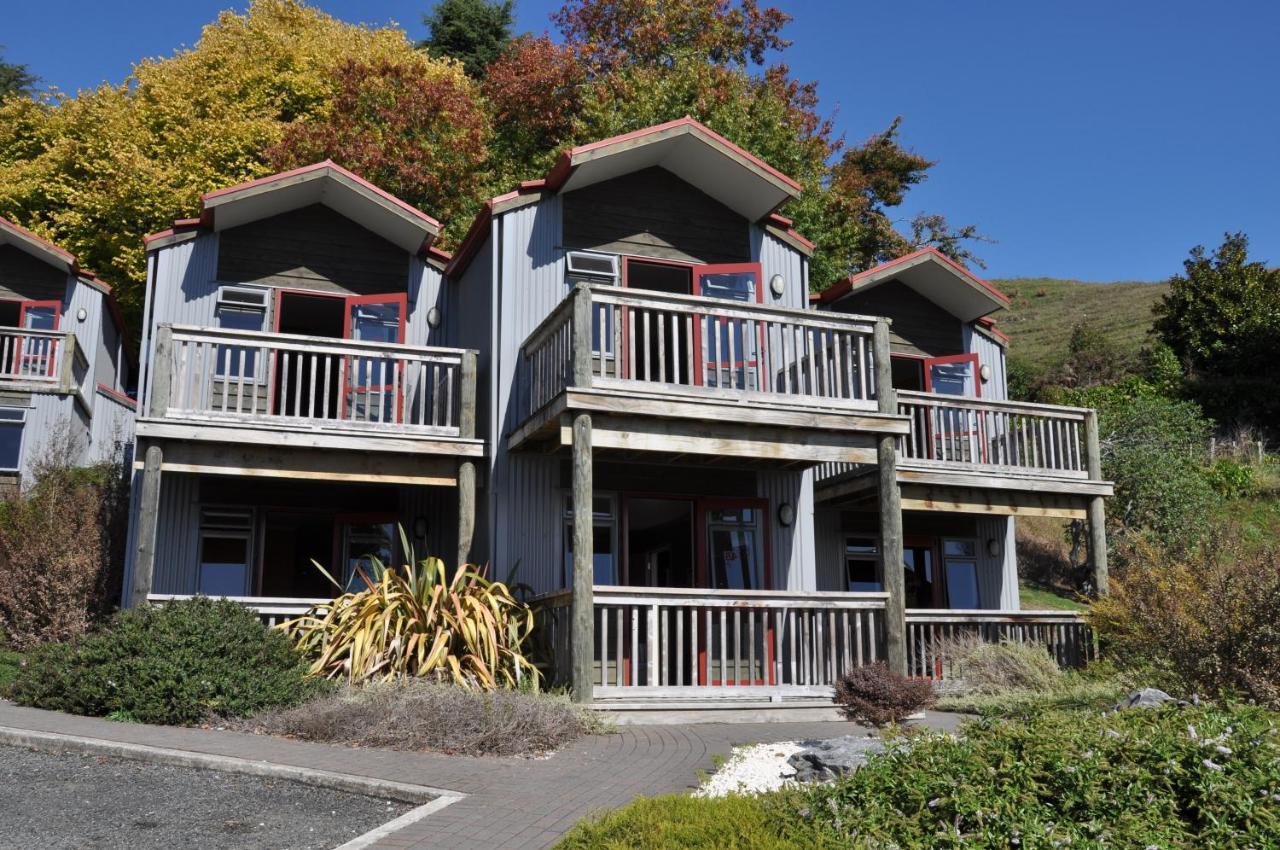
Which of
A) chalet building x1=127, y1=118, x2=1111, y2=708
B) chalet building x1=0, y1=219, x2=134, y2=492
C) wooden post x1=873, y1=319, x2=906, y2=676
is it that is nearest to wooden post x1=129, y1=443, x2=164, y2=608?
chalet building x1=127, y1=118, x2=1111, y2=708

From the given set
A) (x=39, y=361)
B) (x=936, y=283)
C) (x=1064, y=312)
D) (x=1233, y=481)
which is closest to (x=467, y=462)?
(x=936, y=283)

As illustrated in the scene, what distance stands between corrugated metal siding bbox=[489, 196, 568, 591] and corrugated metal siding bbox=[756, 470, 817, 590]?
3.06 m

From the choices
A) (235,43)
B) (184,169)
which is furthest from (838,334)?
(235,43)

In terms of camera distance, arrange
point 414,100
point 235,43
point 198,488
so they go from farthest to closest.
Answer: point 235,43, point 414,100, point 198,488

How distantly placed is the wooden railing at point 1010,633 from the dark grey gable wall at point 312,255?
8985mm

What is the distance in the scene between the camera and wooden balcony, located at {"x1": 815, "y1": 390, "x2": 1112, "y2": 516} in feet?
54.0

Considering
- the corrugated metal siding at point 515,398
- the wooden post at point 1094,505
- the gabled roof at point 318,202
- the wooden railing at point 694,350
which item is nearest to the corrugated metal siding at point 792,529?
the wooden railing at point 694,350

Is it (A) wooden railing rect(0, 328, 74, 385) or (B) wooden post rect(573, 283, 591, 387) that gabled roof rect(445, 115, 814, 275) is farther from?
(A) wooden railing rect(0, 328, 74, 385)

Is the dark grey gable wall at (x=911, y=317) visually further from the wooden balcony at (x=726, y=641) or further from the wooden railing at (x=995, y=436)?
the wooden balcony at (x=726, y=641)

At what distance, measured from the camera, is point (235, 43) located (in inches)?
1326

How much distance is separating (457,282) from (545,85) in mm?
14491

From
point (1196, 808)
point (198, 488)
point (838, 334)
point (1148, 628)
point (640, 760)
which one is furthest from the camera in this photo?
point (198, 488)

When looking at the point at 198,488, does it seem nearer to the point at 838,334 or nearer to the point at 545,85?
the point at 838,334

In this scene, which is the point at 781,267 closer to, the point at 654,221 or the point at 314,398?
the point at 654,221
